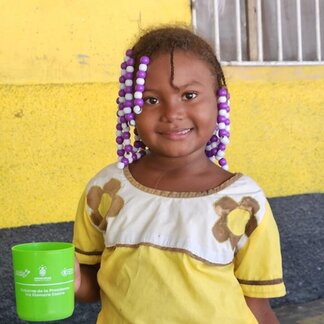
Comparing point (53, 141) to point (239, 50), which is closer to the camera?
point (53, 141)

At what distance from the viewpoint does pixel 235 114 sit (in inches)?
182

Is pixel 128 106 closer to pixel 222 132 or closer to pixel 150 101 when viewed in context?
pixel 150 101

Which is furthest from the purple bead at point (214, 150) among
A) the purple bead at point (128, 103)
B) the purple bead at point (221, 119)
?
the purple bead at point (128, 103)

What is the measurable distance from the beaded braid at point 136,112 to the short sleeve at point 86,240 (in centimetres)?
21

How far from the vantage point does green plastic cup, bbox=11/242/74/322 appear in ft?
6.12

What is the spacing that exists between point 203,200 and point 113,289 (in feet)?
1.24

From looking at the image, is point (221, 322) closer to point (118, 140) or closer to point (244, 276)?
point (244, 276)

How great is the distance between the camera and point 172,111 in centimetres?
212

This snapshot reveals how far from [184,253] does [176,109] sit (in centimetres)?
43

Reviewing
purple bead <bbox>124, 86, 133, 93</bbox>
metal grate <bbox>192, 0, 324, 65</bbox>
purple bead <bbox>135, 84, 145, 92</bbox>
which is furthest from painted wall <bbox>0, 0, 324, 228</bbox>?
purple bead <bbox>135, 84, 145, 92</bbox>

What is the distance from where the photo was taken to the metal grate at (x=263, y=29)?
4.53 m

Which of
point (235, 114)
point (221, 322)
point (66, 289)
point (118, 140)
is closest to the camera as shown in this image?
point (66, 289)

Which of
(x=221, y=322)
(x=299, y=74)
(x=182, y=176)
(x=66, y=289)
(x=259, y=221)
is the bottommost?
(x=221, y=322)

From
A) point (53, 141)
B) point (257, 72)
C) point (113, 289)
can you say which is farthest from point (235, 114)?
point (113, 289)
